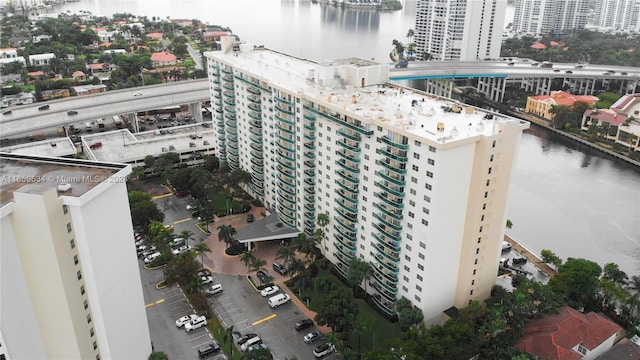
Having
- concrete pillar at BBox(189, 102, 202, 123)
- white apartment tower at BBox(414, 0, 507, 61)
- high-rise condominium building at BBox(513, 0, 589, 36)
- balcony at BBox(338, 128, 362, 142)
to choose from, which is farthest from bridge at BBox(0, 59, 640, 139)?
high-rise condominium building at BBox(513, 0, 589, 36)

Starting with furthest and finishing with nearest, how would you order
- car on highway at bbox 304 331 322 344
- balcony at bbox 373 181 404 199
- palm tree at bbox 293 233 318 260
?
palm tree at bbox 293 233 318 260 < car on highway at bbox 304 331 322 344 < balcony at bbox 373 181 404 199


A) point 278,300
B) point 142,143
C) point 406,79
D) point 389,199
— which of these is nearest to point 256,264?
point 278,300

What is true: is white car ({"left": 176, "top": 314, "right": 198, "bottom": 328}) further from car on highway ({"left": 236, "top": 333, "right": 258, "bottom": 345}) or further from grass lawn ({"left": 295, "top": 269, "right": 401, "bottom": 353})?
grass lawn ({"left": 295, "top": 269, "right": 401, "bottom": 353})

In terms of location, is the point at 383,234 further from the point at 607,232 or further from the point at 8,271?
the point at 607,232

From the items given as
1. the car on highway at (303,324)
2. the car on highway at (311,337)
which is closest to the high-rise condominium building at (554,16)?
the car on highway at (303,324)

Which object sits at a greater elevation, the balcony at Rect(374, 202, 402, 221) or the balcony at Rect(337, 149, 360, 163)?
the balcony at Rect(337, 149, 360, 163)

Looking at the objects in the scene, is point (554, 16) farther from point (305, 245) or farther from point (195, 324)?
point (195, 324)
